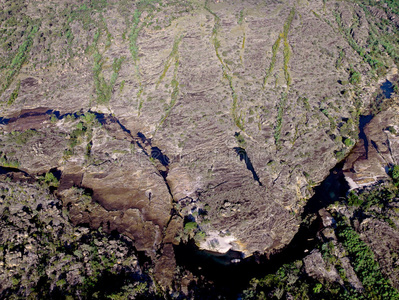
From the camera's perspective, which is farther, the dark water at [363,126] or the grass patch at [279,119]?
the grass patch at [279,119]

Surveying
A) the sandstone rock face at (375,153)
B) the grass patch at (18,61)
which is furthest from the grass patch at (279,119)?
the grass patch at (18,61)

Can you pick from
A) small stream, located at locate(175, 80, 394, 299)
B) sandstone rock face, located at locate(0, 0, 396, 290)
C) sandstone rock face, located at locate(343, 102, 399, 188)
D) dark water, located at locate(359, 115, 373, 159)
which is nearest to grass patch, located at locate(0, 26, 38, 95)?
sandstone rock face, located at locate(0, 0, 396, 290)

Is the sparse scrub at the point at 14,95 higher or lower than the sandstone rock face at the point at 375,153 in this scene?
lower

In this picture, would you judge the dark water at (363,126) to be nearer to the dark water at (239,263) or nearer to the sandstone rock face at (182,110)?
the sandstone rock face at (182,110)

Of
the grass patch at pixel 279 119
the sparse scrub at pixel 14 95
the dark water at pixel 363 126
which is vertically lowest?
the sparse scrub at pixel 14 95

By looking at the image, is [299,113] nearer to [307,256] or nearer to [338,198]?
[338,198]

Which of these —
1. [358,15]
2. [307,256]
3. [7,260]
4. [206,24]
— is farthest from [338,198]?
[358,15]

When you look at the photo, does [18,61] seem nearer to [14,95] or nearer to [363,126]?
[14,95]

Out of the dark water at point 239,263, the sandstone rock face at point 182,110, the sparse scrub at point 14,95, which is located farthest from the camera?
the sparse scrub at point 14,95

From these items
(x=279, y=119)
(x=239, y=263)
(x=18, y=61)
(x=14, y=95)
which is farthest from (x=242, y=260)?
(x=18, y=61)

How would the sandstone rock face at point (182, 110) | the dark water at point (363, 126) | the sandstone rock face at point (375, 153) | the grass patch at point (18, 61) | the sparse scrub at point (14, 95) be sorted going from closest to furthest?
1. the sandstone rock face at point (182, 110)
2. the sandstone rock face at point (375, 153)
3. the dark water at point (363, 126)
4. the sparse scrub at point (14, 95)
5. the grass patch at point (18, 61)
